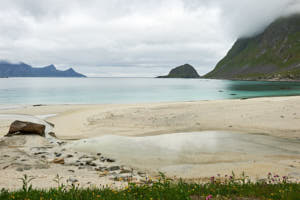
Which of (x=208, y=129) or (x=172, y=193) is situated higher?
(x=172, y=193)

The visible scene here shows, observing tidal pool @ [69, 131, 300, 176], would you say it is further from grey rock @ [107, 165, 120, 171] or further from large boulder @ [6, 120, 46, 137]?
large boulder @ [6, 120, 46, 137]

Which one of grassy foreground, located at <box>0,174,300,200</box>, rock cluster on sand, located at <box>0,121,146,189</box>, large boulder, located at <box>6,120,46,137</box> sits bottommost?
rock cluster on sand, located at <box>0,121,146,189</box>

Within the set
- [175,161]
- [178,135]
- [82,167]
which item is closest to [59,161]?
[82,167]

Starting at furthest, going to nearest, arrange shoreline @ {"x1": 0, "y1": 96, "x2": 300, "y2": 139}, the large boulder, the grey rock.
Result: shoreline @ {"x1": 0, "y1": 96, "x2": 300, "y2": 139}, the large boulder, the grey rock

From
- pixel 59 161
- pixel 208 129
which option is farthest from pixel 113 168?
pixel 208 129

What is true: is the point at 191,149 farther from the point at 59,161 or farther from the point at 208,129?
the point at 59,161

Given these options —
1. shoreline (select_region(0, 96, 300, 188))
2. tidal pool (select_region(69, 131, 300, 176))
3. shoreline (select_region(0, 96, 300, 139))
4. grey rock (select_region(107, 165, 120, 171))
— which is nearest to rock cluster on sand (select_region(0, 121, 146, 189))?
grey rock (select_region(107, 165, 120, 171))

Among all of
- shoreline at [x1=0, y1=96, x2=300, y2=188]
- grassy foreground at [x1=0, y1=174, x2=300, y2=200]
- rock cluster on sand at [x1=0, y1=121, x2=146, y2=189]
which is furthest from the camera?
shoreline at [x1=0, y1=96, x2=300, y2=188]

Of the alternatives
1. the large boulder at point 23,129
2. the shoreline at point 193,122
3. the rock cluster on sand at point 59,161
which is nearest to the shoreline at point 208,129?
the shoreline at point 193,122

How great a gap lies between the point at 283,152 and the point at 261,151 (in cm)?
116

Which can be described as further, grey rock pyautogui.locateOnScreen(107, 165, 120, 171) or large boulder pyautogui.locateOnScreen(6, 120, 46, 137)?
large boulder pyautogui.locateOnScreen(6, 120, 46, 137)

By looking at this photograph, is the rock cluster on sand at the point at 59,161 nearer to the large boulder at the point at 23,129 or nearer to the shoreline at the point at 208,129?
the shoreline at the point at 208,129

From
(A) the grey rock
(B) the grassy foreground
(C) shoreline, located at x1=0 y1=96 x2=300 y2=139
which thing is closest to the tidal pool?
(A) the grey rock

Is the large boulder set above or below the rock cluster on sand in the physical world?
above
